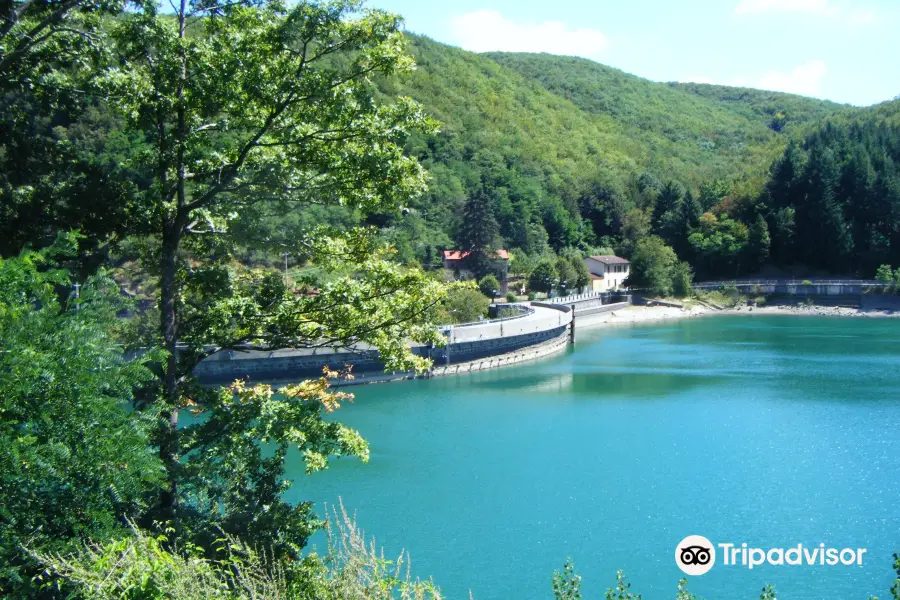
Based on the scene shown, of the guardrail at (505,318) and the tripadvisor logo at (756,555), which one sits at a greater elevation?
the guardrail at (505,318)

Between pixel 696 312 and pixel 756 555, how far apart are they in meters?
44.4

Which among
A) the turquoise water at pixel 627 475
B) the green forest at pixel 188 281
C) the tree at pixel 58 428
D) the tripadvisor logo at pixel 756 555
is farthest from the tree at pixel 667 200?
the tree at pixel 58 428

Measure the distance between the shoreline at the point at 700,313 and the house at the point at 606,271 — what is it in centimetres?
409

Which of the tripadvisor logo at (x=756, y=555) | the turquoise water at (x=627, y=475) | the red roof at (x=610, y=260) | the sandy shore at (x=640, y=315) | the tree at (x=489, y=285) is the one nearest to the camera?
the turquoise water at (x=627, y=475)

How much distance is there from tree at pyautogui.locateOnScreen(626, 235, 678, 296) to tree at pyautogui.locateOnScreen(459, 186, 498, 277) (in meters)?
14.2

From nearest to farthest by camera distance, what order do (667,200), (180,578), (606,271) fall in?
(180,578), (606,271), (667,200)

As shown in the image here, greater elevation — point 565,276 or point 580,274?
point 580,274

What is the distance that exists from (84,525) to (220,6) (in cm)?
377

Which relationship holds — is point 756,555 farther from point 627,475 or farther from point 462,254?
point 462,254

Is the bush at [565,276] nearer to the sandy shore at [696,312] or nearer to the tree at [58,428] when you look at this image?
the sandy shore at [696,312]

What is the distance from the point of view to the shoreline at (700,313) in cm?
5138

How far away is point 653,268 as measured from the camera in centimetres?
5609

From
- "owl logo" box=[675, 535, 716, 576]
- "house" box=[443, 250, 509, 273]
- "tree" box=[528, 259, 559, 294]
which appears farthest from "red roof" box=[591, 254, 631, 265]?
"owl logo" box=[675, 535, 716, 576]

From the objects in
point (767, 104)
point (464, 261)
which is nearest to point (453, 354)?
point (464, 261)
